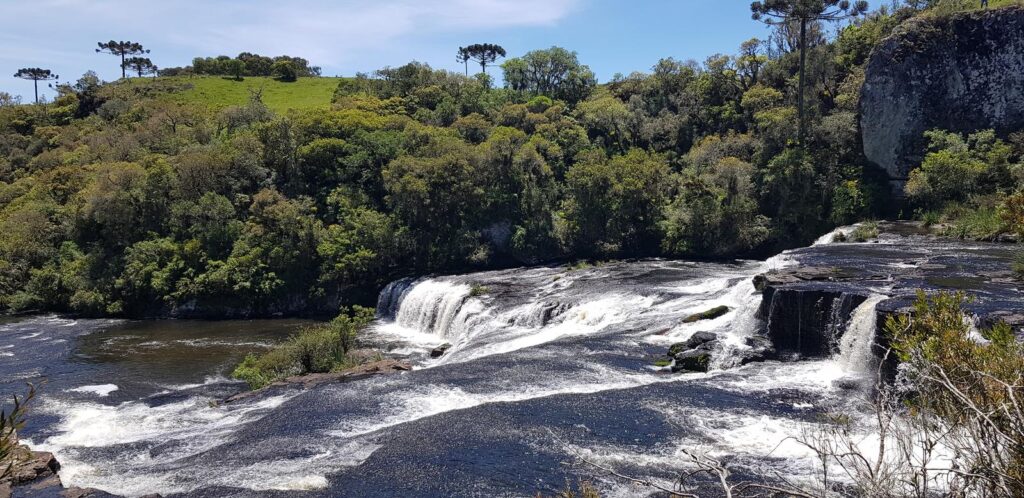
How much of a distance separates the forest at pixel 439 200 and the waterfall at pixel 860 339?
17584 mm

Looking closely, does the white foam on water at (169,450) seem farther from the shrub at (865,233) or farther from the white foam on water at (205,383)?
the shrub at (865,233)

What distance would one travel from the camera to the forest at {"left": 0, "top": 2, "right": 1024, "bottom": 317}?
4372 centimetres

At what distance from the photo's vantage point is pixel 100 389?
26.6m

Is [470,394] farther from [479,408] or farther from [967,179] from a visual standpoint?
[967,179]

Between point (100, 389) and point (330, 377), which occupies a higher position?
point (330, 377)

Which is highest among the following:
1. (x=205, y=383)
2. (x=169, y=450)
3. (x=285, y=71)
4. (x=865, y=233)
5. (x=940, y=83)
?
(x=285, y=71)

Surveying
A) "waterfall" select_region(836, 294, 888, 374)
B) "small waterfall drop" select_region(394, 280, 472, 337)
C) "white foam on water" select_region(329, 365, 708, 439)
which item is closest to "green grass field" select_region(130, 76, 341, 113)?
"small waterfall drop" select_region(394, 280, 472, 337)

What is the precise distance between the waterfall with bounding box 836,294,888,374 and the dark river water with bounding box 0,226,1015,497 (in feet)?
0.22

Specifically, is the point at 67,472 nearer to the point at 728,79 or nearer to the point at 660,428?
the point at 660,428

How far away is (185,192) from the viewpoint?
49688mm

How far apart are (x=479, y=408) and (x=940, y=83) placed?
40.9 metres

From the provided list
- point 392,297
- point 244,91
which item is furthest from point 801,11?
point 244,91

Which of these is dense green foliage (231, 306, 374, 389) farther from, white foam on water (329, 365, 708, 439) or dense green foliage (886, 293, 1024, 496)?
dense green foliage (886, 293, 1024, 496)

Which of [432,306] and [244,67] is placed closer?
[432,306]
